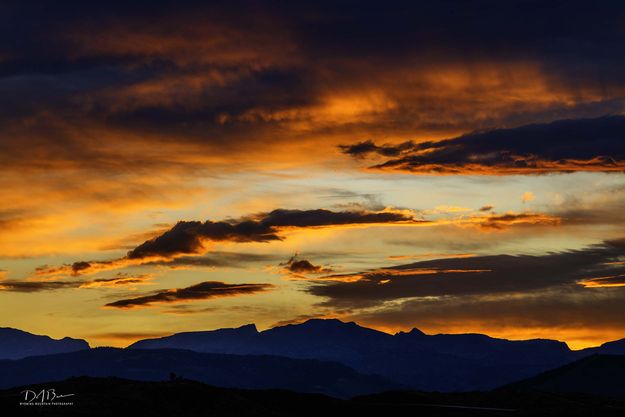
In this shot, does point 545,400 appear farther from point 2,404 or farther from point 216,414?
point 2,404

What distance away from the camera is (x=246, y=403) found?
161 meters

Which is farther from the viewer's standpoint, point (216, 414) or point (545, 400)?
point (545, 400)

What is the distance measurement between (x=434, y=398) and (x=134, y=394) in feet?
223

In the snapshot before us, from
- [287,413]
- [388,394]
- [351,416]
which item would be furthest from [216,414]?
[388,394]

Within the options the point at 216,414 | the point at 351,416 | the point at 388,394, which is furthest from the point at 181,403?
the point at 388,394

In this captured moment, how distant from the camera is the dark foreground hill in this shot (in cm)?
14125

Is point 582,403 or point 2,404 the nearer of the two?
point 2,404

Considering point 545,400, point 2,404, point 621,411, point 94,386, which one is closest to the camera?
point 2,404

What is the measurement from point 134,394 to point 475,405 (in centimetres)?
7118

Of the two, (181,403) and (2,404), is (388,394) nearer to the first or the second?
(181,403)

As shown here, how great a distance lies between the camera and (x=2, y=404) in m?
127

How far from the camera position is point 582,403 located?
639ft

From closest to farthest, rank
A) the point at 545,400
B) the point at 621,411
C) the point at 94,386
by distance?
1. the point at 94,386
2. the point at 621,411
3. the point at 545,400

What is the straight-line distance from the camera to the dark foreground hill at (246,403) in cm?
14125
